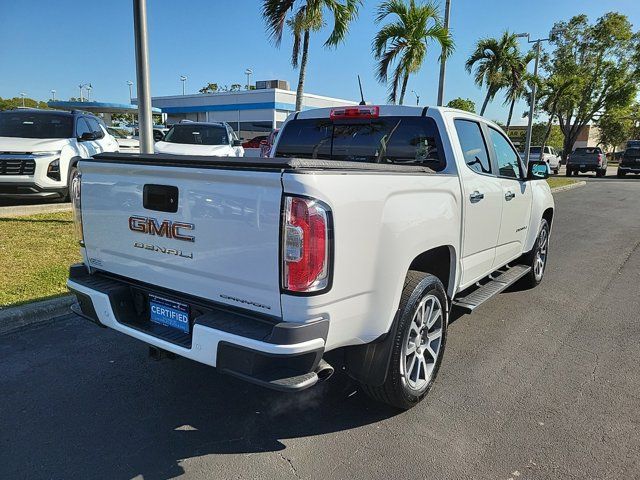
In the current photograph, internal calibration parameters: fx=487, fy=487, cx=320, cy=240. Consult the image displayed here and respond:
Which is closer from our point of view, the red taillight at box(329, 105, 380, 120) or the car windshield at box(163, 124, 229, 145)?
the red taillight at box(329, 105, 380, 120)

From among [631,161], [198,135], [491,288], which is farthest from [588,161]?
[491,288]

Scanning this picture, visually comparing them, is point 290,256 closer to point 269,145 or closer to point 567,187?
point 269,145

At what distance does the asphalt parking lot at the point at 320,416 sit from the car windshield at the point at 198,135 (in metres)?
8.61

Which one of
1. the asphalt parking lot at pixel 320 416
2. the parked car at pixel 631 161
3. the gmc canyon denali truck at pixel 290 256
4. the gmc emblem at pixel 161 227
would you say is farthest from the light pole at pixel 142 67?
the parked car at pixel 631 161

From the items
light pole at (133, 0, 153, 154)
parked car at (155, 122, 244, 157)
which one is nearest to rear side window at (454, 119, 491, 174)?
light pole at (133, 0, 153, 154)

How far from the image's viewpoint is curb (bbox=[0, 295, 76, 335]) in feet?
13.8

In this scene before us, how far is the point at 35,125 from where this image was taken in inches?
370

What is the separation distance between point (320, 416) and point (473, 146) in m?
2.57

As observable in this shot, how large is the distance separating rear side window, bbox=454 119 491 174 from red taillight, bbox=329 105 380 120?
2.20ft

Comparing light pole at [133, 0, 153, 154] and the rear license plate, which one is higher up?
light pole at [133, 0, 153, 154]

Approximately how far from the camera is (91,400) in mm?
3191

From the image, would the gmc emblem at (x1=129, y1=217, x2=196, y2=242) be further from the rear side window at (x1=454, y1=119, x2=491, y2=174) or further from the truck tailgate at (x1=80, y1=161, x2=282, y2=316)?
the rear side window at (x1=454, y1=119, x2=491, y2=174)

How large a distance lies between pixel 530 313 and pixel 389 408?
2.61 m

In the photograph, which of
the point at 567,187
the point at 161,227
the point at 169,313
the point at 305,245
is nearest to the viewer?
the point at 305,245
